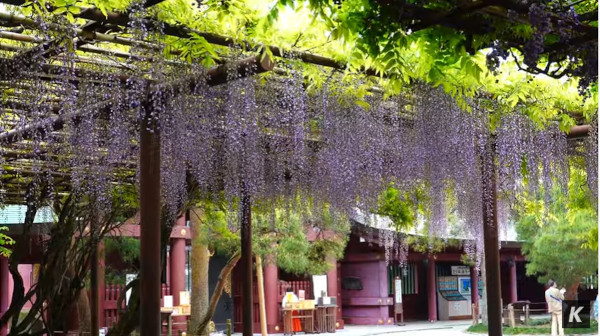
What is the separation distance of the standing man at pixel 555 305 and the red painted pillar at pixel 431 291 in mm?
5010

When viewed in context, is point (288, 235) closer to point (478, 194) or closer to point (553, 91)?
point (478, 194)

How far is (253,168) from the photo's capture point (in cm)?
666

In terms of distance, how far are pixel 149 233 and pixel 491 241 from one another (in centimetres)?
297

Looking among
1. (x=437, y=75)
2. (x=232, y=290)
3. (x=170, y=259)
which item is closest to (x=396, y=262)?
(x=232, y=290)

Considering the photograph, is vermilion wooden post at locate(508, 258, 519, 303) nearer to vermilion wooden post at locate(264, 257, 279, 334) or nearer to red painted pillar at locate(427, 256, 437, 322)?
red painted pillar at locate(427, 256, 437, 322)

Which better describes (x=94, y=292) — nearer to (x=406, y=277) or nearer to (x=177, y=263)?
(x=177, y=263)

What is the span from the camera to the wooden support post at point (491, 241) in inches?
248

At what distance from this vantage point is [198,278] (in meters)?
10.7

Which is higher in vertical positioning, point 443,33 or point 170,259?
point 443,33

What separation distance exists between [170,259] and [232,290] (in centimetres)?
224

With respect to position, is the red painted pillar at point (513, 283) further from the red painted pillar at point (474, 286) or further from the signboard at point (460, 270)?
the signboard at point (460, 270)

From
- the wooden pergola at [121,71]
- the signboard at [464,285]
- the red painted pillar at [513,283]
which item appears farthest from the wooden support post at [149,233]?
the red painted pillar at [513,283]

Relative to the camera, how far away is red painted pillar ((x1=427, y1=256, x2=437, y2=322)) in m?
19.6

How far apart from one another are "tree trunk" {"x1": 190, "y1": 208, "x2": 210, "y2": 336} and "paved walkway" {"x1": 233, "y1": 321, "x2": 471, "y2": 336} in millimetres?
5427
